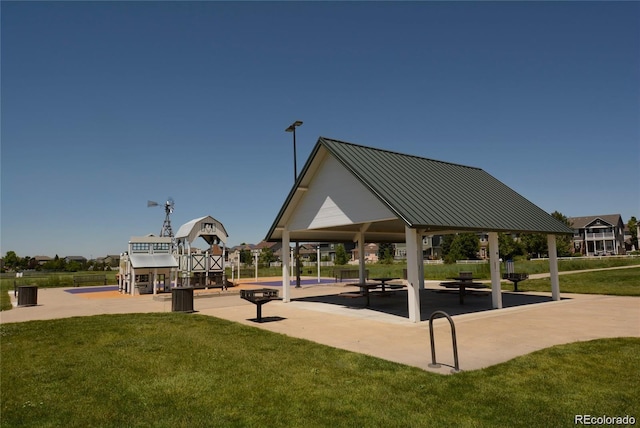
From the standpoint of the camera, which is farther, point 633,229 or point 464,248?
point 633,229

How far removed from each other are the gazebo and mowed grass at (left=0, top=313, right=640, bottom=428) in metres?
5.48

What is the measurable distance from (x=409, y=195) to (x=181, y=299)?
979 centimetres

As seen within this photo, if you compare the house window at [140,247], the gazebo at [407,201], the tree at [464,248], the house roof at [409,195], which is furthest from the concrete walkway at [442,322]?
the tree at [464,248]

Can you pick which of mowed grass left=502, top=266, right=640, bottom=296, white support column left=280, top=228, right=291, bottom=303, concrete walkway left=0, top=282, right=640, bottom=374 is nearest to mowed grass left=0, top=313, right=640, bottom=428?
concrete walkway left=0, top=282, right=640, bottom=374

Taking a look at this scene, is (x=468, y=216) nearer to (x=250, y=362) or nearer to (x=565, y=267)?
(x=250, y=362)

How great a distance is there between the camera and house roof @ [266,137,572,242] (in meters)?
13.6

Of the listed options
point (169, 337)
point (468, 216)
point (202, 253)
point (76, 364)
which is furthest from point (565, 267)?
point (76, 364)

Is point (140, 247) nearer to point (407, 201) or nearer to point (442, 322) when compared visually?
point (407, 201)

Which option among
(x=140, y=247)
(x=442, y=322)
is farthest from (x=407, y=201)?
(x=140, y=247)

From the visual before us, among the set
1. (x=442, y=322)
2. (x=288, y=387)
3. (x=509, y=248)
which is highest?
(x=509, y=248)

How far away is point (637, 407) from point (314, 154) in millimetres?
13073

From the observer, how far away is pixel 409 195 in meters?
14.2

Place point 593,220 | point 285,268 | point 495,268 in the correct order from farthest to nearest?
point 593,220
point 285,268
point 495,268

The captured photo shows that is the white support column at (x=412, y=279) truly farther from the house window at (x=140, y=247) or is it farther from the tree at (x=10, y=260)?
the tree at (x=10, y=260)
